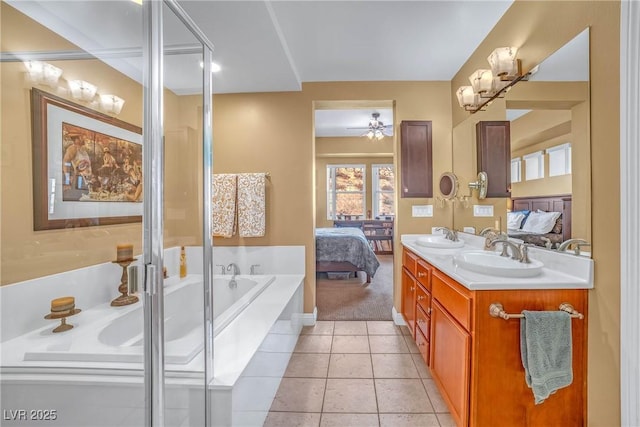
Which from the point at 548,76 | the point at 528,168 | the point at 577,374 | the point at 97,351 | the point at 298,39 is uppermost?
the point at 298,39

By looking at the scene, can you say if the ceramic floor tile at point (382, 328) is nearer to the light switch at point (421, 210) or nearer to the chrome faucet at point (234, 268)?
the light switch at point (421, 210)

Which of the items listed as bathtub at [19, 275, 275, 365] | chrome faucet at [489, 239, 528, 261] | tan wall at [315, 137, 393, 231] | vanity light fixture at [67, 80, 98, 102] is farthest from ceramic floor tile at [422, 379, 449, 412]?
tan wall at [315, 137, 393, 231]

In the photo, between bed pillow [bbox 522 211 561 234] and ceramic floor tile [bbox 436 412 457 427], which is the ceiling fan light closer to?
bed pillow [bbox 522 211 561 234]

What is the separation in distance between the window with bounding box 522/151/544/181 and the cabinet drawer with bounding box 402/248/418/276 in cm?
98

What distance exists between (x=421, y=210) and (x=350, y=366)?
1652mm

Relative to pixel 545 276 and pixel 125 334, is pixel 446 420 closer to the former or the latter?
pixel 545 276

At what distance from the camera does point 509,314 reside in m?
1.34

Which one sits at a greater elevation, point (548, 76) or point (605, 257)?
point (548, 76)

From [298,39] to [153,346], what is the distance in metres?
2.30

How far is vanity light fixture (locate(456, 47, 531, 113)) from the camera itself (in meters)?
1.89

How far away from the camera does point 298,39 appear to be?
229cm

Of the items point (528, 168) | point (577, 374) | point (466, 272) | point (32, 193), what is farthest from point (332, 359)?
point (32, 193)

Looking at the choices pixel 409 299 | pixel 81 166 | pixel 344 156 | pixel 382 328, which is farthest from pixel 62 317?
pixel 344 156
